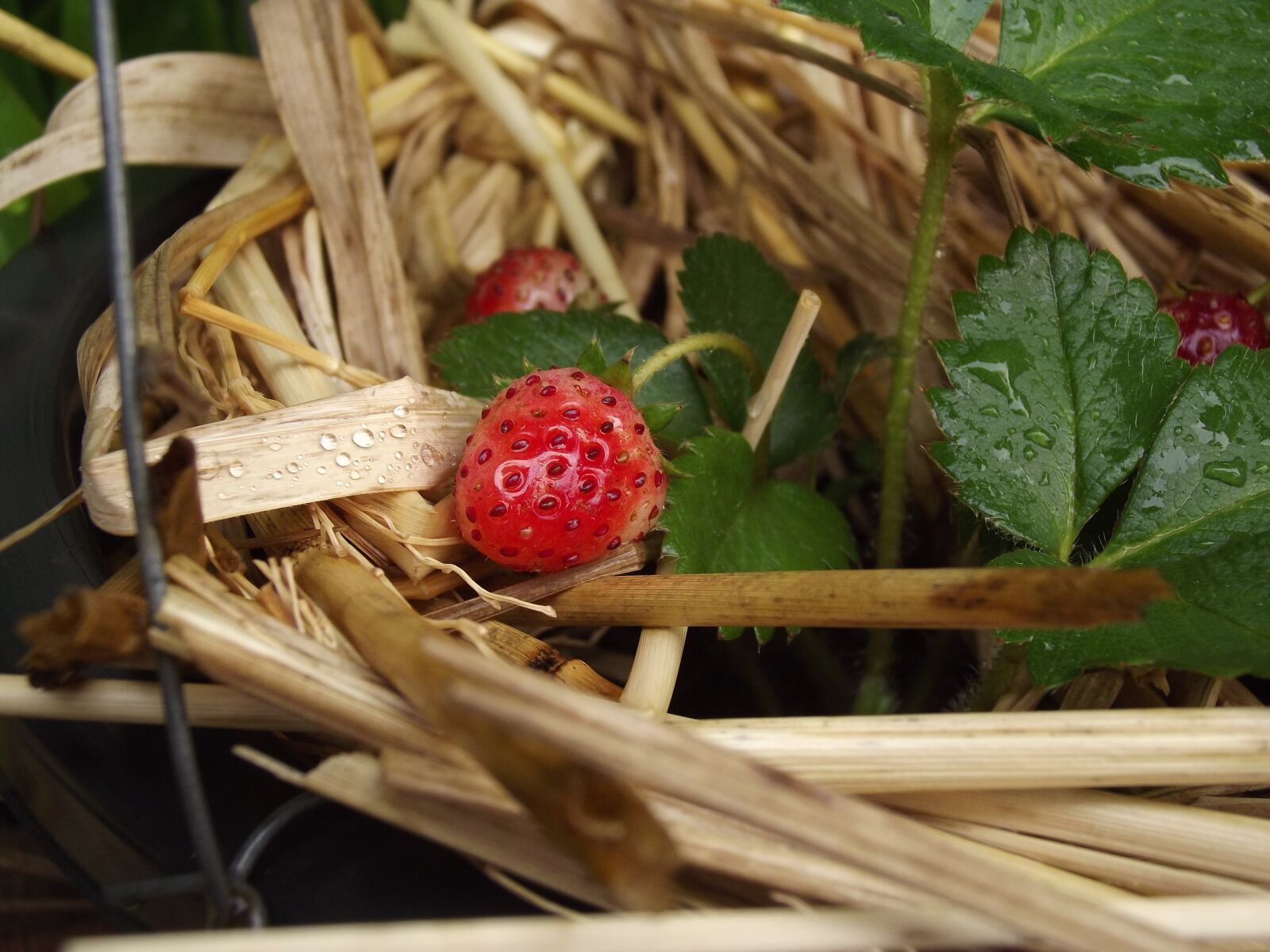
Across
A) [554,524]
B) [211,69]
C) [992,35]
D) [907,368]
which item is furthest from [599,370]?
[992,35]

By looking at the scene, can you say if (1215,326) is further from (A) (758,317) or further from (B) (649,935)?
(B) (649,935)

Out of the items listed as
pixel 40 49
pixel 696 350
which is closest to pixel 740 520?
pixel 696 350

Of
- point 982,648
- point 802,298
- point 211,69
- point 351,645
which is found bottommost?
point 982,648

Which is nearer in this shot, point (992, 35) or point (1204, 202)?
point (1204, 202)

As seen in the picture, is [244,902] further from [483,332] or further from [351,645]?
[483,332]

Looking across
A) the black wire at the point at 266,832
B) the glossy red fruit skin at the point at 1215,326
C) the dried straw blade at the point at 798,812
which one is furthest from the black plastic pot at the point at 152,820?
the glossy red fruit skin at the point at 1215,326
